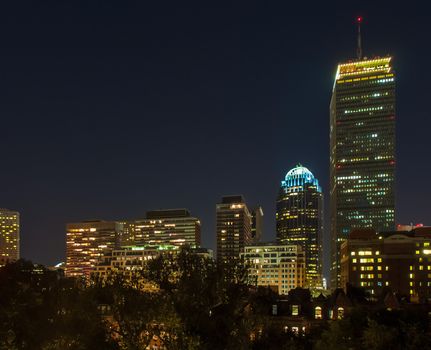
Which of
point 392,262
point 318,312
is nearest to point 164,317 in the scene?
point 318,312

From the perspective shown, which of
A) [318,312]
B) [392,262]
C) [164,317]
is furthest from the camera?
[392,262]

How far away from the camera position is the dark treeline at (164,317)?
31.2 m

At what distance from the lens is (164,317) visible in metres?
29.3

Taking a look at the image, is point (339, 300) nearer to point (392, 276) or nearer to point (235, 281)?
point (235, 281)

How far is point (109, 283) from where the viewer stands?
136 feet

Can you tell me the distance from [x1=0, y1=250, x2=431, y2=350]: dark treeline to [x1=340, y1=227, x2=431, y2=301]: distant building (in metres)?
127

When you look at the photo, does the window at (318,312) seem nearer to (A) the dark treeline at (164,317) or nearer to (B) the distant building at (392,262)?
(A) the dark treeline at (164,317)

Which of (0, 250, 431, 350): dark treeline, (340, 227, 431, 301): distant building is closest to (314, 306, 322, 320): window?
(0, 250, 431, 350): dark treeline

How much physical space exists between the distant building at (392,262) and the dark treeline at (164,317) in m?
127

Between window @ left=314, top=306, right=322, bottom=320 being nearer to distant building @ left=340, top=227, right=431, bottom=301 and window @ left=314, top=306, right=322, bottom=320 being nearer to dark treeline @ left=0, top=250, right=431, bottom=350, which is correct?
dark treeline @ left=0, top=250, right=431, bottom=350

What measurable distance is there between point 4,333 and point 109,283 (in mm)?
8486

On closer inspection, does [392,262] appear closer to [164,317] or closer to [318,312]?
[318,312]

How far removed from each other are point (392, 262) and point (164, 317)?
509 feet

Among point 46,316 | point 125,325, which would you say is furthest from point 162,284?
point 46,316
